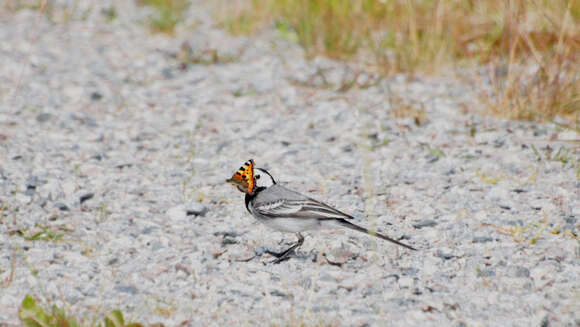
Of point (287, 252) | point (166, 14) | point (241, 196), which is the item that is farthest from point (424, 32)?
point (287, 252)

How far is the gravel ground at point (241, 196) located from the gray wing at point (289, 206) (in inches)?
14.0

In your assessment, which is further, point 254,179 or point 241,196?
point 241,196

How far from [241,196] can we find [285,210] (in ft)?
4.68

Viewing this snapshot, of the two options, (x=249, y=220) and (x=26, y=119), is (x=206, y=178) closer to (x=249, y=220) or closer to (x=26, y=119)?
(x=249, y=220)

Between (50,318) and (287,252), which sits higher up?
(50,318)

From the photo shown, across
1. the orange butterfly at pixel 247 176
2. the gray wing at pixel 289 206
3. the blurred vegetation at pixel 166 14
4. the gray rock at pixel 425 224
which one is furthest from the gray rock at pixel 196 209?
the blurred vegetation at pixel 166 14

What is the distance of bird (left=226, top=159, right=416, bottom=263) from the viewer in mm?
4824

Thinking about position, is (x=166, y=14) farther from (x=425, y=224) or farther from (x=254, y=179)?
(x=425, y=224)

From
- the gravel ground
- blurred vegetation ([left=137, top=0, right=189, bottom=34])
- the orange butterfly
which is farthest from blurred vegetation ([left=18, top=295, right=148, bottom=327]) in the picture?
blurred vegetation ([left=137, top=0, right=189, bottom=34])

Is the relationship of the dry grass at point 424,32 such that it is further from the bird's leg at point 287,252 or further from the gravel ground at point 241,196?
the bird's leg at point 287,252

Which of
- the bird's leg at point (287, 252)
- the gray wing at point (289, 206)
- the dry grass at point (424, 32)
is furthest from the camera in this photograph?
the dry grass at point (424, 32)

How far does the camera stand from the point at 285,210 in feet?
16.1

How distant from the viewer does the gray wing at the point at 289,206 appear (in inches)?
189

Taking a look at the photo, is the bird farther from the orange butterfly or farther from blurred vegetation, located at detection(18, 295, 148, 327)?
blurred vegetation, located at detection(18, 295, 148, 327)
